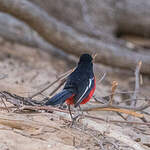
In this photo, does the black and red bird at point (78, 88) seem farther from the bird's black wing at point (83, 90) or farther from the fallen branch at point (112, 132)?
the fallen branch at point (112, 132)

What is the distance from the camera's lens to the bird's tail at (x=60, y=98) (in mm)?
3318

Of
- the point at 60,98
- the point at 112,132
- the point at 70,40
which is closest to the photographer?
the point at 60,98

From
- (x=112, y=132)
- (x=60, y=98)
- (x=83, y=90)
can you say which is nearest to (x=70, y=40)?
(x=83, y=90)

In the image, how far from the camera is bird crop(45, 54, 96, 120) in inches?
139

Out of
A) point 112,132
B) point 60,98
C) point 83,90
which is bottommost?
point 112,132

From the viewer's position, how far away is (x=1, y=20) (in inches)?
322

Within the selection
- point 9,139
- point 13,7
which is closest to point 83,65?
point 9,139

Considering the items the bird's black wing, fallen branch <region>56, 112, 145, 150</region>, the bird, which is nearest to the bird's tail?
the bird

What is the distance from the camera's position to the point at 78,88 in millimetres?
3785

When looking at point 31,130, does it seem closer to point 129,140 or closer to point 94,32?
point 129,140

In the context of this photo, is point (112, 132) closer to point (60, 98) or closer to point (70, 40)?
point (60, 98)

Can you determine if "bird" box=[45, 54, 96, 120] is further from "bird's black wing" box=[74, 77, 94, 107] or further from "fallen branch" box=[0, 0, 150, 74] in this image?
"fallen branch" box=[0, 0, 150, 74]

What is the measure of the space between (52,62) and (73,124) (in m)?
4.32

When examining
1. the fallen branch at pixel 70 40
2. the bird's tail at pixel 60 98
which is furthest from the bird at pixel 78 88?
the fallen branch at pixel 70 40
